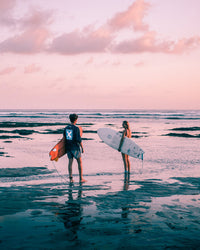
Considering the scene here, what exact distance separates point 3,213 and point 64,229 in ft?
4.81

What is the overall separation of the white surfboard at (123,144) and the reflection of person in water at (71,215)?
4.40m

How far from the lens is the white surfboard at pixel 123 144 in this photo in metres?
11.0

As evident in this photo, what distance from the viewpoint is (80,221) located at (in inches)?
206

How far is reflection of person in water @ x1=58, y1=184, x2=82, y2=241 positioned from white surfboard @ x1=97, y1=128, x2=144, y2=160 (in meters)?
4.40

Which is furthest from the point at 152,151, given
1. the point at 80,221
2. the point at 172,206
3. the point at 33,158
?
the point at 80,221

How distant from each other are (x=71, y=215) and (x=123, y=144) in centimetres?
574

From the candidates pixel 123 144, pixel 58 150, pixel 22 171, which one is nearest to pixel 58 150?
pixel 58 150

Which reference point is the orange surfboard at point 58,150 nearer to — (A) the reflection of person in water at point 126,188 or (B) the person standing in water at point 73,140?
(B) the person standing in water at point 73,140

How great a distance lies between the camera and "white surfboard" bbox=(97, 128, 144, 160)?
1102cm

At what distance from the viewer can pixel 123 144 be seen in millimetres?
11023

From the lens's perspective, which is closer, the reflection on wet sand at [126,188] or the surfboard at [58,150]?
the reflection on wet sand at [126,188]

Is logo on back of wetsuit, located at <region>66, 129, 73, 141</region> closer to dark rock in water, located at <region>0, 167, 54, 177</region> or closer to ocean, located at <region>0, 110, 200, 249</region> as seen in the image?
ocean, located at <region>0, 110, 200, 249</region>

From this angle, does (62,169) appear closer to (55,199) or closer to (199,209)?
(55,199)

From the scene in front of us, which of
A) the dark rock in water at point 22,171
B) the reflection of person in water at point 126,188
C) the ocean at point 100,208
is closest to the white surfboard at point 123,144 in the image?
the ocean at point 100,208
